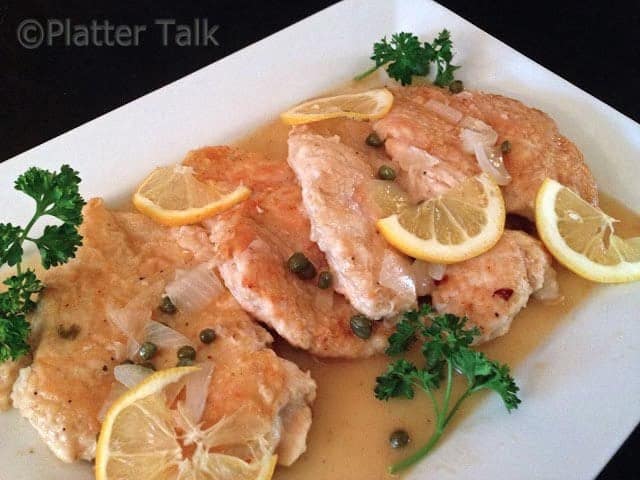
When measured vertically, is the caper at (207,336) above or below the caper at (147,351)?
above

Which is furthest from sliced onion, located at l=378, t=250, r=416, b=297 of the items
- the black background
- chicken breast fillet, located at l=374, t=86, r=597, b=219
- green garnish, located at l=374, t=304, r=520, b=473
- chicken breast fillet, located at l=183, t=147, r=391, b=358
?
the black background

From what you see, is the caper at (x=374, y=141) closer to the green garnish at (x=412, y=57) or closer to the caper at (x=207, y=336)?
the green garnish at (x=412, y=57)

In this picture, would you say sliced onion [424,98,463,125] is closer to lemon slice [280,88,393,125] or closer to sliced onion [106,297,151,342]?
lemon slice [280,88,393,125]

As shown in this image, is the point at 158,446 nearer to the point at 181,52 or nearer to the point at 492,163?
the point at 492,163

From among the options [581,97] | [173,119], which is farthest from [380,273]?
[581,97]

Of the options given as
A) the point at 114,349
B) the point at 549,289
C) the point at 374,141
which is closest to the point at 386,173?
the point at 374,141

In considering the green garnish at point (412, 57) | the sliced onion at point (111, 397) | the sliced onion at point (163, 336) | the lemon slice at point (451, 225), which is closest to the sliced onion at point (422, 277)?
the lemon slice at point (451, 225)
